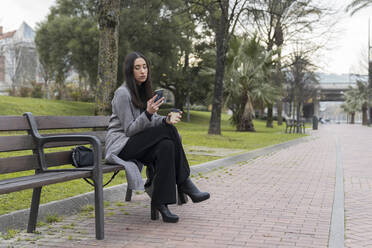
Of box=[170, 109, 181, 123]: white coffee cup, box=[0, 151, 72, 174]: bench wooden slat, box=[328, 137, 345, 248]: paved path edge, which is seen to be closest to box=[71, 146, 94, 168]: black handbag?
box=[0, 151, 72, 174]: bench wooden slat

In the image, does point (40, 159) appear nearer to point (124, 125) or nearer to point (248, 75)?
point (124, 125)

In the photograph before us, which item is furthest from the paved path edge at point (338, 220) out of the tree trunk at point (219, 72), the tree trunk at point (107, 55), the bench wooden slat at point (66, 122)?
the tree trunk at point (219, 72)

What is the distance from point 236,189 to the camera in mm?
6402

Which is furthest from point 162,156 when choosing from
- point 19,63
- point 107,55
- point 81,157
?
point 19,63

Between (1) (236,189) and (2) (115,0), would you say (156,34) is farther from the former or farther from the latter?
(1) (236,189)

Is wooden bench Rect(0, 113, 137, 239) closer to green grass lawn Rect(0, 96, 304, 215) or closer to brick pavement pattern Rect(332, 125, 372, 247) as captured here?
green grass lawn Rect(0, 96, 304, 215)

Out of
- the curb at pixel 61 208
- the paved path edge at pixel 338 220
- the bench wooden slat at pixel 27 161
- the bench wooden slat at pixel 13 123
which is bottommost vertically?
the paved path edge at pixel 338 220

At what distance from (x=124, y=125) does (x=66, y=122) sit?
1.84 ft

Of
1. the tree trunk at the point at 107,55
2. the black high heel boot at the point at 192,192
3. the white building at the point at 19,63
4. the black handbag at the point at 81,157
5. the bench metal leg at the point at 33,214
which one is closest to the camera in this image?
the bench metal leg at the point at 33,214

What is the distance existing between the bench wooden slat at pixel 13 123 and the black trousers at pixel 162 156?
993 millimetres

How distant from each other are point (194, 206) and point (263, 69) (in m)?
22.4

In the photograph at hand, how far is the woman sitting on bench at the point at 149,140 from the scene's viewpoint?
13.4 ft

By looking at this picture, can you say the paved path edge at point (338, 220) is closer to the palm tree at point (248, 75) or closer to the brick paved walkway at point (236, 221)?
the brick paved walkway at point (236, 221)

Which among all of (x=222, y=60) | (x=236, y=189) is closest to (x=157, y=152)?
(x=236, y=189)
